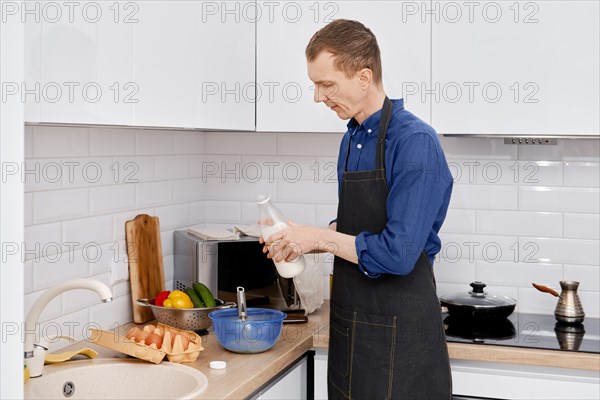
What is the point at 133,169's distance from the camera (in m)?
2.75

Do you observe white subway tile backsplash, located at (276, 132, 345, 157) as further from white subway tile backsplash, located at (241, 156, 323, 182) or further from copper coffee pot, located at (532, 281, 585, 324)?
copper coffee pot, located at (532, 281, 585, 324)

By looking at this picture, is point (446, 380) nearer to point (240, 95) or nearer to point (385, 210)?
point (385, 210)

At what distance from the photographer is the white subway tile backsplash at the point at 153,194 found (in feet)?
9.18

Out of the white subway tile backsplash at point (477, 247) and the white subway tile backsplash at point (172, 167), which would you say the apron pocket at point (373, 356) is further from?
the white subway tile backsplash at point (172, 167)

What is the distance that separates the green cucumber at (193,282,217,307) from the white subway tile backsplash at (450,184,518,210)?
0.98 m

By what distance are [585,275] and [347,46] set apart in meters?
1.35

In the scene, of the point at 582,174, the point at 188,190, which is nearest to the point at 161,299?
the point at 188,190

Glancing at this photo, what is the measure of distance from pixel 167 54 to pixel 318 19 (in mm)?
722

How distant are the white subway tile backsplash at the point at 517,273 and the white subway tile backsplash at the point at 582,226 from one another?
5.0 inches

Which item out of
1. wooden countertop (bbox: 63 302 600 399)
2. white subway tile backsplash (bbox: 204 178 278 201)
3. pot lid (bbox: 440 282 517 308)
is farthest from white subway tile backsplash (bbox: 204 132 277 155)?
pot lid (bbox: 440 282 517 308)

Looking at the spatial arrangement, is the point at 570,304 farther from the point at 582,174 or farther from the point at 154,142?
the point at 154,142

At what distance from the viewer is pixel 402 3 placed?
2.68m

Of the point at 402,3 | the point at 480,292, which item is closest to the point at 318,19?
the point at 402,3

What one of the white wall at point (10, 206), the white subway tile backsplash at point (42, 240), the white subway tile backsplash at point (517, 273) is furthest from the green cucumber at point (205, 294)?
the white wall at point (10, 206)
